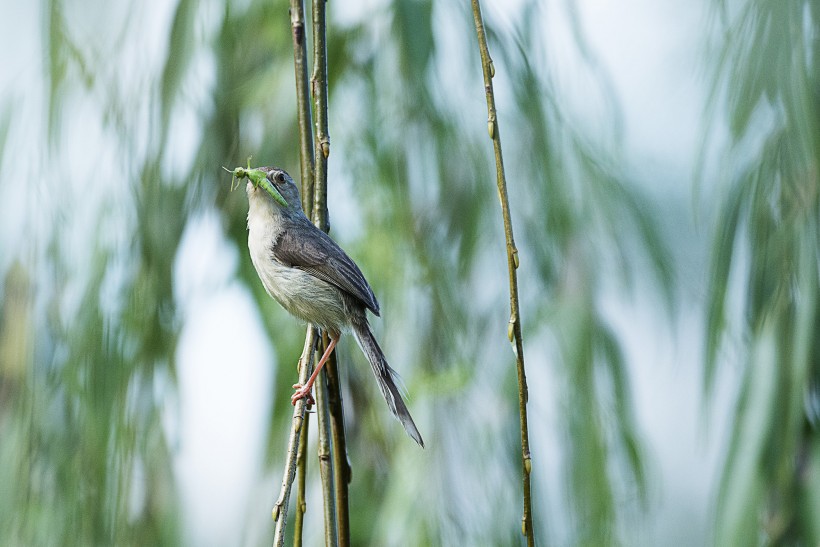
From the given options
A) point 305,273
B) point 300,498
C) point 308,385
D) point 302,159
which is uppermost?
point 302,159

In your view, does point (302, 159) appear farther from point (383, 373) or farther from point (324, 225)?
point (383, 373)

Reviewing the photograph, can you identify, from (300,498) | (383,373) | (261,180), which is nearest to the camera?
(300,498)

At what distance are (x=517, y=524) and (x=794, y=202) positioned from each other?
0.88 meters

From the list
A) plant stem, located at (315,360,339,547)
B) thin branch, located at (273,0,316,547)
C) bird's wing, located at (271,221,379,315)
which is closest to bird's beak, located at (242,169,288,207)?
thin branch, located at (273,0,316,547)

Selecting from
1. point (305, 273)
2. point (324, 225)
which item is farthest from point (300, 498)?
point (305, 273)

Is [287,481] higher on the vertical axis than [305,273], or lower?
lower

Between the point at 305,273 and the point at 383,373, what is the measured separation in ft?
0.93

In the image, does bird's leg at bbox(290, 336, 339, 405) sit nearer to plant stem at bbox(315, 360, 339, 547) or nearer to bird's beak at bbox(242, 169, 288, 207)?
plant stem at bbox(315, 360, 339, 547)

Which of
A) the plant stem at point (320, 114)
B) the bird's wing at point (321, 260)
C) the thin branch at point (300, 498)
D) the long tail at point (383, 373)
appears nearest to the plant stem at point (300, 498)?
the thin branch at point (300, 498)

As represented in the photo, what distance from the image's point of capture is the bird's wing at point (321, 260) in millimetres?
1888

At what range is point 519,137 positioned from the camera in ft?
7.36

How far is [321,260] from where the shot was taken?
194cm

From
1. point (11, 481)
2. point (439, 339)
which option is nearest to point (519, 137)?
point (439, 339)

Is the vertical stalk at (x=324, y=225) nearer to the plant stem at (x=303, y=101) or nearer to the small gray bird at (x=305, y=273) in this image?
the plant stem at (x=303, y=101)
